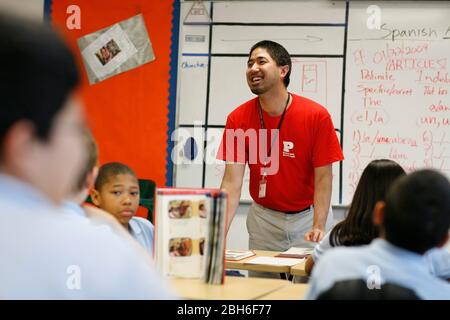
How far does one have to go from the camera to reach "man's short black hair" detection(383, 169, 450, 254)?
4.22 ft

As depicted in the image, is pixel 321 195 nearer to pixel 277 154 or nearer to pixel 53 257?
pixel 277 154

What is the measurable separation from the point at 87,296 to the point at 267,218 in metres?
2.96

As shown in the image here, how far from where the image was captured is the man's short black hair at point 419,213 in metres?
1.29

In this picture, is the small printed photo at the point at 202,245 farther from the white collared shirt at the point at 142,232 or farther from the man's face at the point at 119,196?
the man's face at the point at 119,196

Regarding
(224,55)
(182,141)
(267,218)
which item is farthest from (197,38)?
(267,218)

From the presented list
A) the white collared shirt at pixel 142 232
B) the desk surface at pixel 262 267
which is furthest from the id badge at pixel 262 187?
the white collared shirt at pixel 142 232

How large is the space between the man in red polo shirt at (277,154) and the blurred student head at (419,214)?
2.29 metres

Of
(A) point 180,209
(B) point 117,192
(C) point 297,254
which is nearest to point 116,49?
(B) point 117,192

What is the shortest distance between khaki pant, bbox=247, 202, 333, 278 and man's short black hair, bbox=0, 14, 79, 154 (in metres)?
3.07

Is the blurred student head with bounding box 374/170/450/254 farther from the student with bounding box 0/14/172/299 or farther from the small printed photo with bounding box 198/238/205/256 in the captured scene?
the small printed photo with bounding box 198/238/205/256

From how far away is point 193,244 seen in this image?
2.06m

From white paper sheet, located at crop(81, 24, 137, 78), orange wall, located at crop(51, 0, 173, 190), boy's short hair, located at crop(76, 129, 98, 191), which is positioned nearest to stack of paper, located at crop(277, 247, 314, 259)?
boy's short hair, located at crop(76, 129, 98, 191)

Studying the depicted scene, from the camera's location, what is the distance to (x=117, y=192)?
9.52ft

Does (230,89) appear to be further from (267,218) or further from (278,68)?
(267,218)
